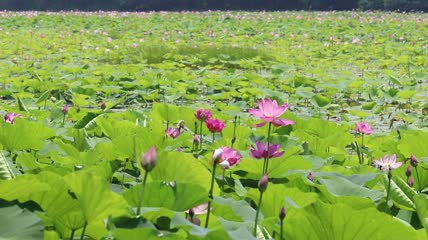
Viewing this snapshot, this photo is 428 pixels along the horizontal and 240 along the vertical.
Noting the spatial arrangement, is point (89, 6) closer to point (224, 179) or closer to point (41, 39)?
point (41, 39)

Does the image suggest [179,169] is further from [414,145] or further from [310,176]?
[414,145]

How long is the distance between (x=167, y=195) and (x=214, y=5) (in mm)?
29564

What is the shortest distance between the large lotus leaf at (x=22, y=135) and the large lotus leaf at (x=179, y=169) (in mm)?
500

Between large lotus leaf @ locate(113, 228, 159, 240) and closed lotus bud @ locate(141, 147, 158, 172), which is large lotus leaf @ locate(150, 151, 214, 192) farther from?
large lotus leaf @ locate(113, 228, 159, 240)

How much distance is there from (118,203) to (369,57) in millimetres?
7277

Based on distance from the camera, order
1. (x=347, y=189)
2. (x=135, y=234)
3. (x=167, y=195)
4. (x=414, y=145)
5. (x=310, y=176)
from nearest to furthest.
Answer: (x=135, y=234)
(x=167, y=195)
(x=347, y=189)
(x=310, y=176)
(x=414, y=145)

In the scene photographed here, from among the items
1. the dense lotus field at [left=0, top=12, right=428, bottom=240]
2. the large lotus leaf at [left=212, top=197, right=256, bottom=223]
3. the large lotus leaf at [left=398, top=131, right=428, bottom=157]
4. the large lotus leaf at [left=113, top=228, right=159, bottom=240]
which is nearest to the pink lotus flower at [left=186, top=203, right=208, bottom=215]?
the dense lotus field at [left=0, top=12, right=428, bottom=240]

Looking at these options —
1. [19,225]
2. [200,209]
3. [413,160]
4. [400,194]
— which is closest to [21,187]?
[19,225]

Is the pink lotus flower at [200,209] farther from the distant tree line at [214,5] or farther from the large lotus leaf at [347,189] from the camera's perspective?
the distant tree line at [214,5]

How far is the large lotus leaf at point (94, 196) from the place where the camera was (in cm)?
78

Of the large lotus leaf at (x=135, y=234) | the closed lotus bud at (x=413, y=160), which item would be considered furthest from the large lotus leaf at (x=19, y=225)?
the closed lotus bud at (x=413, y=160)

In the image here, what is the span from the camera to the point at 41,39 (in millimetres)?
8805

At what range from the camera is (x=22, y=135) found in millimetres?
1476

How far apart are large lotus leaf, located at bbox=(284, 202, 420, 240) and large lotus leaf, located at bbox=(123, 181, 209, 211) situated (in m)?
0.16
